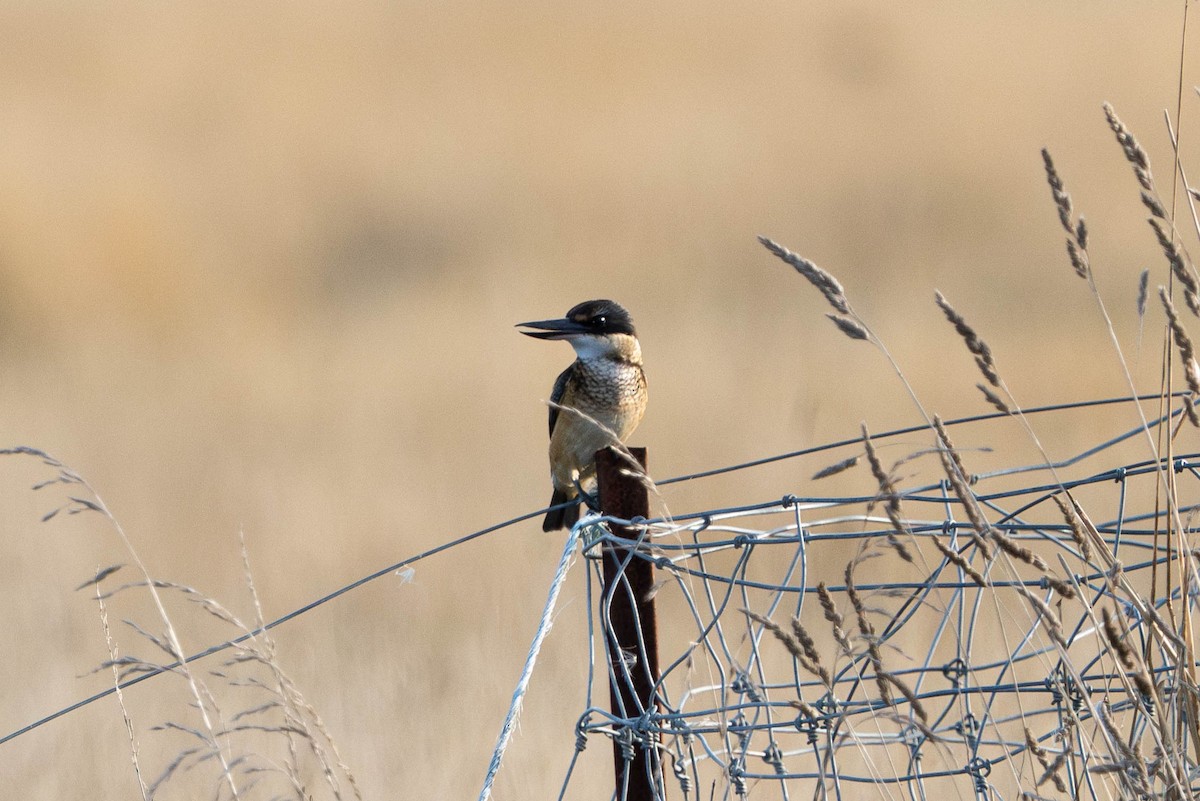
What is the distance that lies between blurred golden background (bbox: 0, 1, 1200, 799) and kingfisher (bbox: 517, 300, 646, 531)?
0.69 metres

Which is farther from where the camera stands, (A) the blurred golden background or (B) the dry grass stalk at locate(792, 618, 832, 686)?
(A) the blurred golden background

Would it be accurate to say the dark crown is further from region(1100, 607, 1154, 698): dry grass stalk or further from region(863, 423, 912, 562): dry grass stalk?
region(1100, 607, 1154, 698): dry grass stalk

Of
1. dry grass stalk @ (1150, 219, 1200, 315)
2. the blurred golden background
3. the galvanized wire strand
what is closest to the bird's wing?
the blurred golden background

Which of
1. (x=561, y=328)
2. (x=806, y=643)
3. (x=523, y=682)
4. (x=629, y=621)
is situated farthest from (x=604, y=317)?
(x=806, y=643)

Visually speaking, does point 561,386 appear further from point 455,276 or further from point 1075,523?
point 455,276

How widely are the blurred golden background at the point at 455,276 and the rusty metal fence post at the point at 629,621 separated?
1.40 metres

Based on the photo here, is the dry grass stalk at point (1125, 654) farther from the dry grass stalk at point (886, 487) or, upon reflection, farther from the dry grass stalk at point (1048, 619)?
the dry grass stalk at point (886, 487)

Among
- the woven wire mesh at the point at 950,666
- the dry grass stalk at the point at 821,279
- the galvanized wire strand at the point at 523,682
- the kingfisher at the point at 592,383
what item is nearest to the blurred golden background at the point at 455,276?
the kingfisher at the point at 592,383

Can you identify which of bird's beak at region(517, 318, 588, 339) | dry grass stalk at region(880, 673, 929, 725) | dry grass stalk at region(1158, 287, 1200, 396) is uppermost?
bird's beak at region(517, 318, 588, 339)

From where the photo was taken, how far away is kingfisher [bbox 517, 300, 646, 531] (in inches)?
188

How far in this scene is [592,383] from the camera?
4832mm

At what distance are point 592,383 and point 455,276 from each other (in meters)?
9.92

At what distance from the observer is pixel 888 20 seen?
19.3 m

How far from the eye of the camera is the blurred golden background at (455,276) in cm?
664
